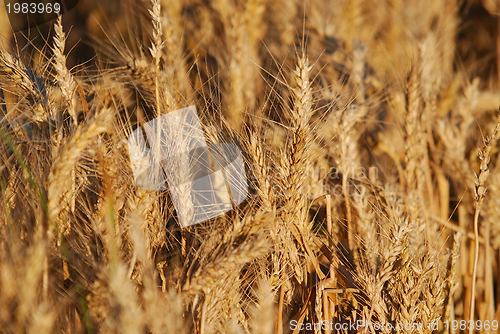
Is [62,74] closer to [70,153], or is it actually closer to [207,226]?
[70,153]

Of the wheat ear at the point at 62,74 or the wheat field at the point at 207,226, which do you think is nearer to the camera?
the wheat field at the point at 207,226

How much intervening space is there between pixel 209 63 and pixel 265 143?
93 centimetres

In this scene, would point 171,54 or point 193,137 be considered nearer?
point 193,137

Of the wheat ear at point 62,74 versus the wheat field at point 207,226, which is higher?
the wheat ear at point 62,74

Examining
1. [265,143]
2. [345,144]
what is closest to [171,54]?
[265,143]

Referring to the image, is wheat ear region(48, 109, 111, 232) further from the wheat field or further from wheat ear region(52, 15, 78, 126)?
wheat ear region(52, 15, 78, 126)

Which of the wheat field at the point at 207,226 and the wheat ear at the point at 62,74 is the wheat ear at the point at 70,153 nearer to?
the wheat field at the point at 207,226

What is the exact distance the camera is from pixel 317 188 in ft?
3.64

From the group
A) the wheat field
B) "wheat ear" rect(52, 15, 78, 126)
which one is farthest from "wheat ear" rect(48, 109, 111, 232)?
"wheat ear" rect(52, 15, 78, 126)

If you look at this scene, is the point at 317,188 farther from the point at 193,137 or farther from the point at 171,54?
the point at 171,54

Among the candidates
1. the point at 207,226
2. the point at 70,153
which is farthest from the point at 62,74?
the point at 207,226

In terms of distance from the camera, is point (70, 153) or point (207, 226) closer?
point (70, 153)

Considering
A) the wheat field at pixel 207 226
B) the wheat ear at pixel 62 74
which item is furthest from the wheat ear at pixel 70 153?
the wheat ear at pixel 62 74

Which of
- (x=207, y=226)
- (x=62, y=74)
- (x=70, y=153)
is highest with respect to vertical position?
(x=62, y=74)
